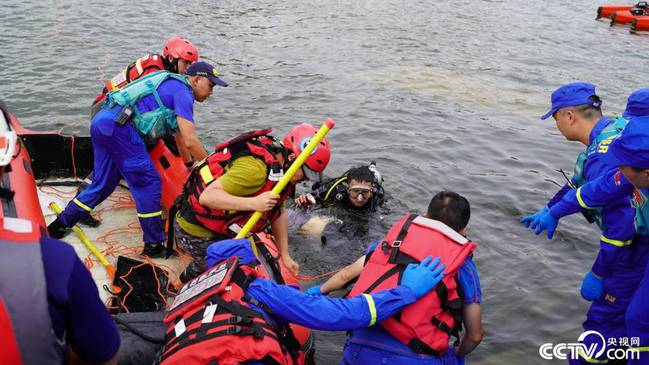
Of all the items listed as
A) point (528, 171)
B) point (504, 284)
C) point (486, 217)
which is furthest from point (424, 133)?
point (504, 284)

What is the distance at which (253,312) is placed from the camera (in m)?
3.41

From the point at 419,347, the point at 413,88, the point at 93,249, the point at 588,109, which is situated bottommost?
the point at 413,88

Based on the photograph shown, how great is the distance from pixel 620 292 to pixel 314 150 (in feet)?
8.43

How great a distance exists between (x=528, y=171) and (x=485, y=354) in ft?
15.8

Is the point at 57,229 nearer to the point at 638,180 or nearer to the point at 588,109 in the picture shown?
the point at 588,109

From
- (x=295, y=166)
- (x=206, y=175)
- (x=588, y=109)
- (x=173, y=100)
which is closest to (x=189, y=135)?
(x=173, y=100)

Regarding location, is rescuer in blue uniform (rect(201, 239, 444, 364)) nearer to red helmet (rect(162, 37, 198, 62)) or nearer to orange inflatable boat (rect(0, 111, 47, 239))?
orange inflatable boat (rect(0, 111, 47, 239))

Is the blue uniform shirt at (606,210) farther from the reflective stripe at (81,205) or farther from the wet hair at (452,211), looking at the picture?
the reflective stripe at (81,205)

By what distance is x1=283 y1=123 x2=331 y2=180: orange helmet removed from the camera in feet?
15.1

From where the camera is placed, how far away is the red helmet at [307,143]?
15.1ft

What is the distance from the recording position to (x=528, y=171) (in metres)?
9.66

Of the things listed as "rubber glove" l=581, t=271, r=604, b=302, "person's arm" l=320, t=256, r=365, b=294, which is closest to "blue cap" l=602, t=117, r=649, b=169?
"rubber glove" l=581, t=271, r=604, b=302

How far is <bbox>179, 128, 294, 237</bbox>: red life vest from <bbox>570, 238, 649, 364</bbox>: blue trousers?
2619 millimetres

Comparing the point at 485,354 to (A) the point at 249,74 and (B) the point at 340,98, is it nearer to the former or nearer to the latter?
(B) the point at 340,98
